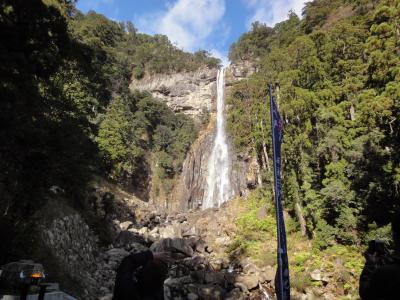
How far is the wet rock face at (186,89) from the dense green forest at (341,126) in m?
27.1

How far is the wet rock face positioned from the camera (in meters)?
50.8

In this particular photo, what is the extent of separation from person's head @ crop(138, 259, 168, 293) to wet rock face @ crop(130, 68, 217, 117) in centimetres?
4753

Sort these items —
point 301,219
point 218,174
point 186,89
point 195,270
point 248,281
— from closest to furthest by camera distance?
point 248,281 → point 195,270 → point 301,219 → point 218,174 → point 186,89

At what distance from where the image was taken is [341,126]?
16781mm

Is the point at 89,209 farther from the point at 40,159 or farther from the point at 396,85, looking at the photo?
the point at 396,85

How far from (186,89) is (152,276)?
50.3m

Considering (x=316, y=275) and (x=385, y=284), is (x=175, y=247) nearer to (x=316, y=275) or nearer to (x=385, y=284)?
(x=316, y=275)

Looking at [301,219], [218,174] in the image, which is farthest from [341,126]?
[218,174]

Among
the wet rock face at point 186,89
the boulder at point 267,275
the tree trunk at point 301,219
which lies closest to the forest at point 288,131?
the tree trunk at point 301,219

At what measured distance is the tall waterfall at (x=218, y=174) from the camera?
35250 millimetres

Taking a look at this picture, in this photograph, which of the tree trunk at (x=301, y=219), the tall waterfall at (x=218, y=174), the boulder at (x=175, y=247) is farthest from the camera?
the tall waterfall at (x=218, y=174)

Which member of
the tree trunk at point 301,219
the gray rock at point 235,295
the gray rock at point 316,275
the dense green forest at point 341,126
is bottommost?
the gray rock at point 235,295

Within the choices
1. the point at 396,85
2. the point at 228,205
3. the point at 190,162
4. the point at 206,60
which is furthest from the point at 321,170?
the point at 206,60

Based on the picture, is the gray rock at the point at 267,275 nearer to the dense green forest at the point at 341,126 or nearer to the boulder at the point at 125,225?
the dense green forest at the point at 341,126
